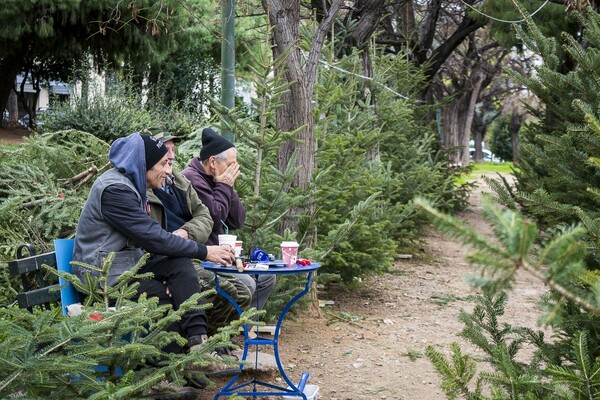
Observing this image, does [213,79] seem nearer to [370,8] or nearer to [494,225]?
[370,8]

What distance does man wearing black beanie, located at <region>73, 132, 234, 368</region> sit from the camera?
4.73 meters

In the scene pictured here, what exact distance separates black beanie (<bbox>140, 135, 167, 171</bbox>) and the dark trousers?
0.57m

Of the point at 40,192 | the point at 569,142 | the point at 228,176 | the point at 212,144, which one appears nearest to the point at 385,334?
the point at 228,176

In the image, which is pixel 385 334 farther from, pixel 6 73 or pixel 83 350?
pixel 6 73

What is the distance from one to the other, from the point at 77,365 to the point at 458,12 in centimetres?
1739

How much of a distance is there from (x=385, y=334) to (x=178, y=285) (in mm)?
3306

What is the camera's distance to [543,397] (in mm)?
3387

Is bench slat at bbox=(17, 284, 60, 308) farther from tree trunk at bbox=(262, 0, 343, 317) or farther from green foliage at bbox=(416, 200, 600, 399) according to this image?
tree trunk at bbox=(262, 0, 343, 317)

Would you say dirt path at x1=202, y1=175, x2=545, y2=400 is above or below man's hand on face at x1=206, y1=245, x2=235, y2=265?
below

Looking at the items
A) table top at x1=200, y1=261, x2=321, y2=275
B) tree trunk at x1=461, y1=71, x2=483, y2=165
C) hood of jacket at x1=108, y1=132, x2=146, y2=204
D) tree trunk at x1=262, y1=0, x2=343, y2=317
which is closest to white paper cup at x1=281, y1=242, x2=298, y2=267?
table top at x1=200, y1=261, x2=321, y2=275

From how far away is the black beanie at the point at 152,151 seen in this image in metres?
4.96

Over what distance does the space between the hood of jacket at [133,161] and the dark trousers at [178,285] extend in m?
0.40

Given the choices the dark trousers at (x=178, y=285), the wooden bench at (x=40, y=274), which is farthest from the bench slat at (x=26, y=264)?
the dark trousers at (x=178, y=285)

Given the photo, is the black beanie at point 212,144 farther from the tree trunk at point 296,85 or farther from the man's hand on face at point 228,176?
the tree trunk at point 296,85
